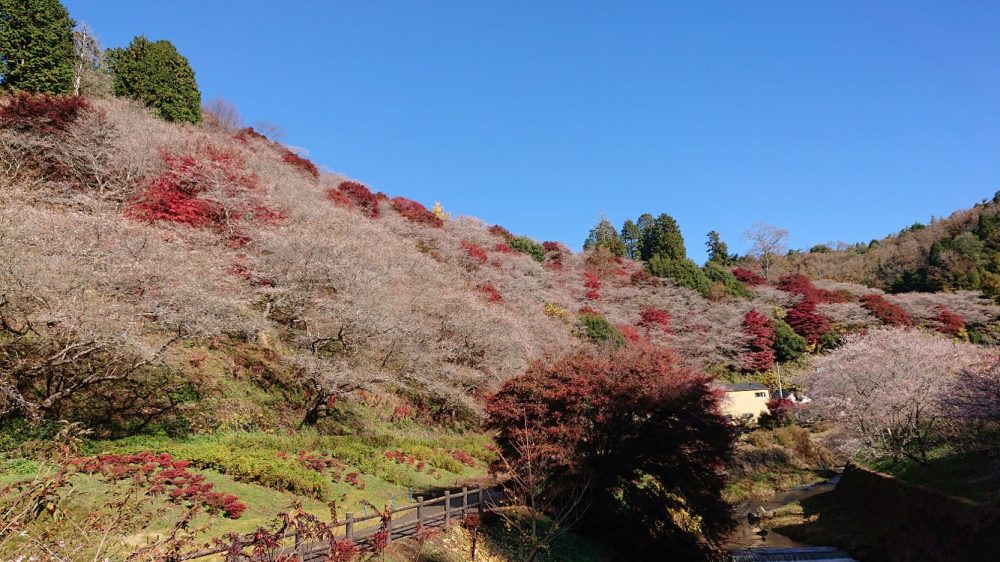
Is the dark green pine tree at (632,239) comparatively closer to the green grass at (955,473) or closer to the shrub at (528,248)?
the shrub at (528,248)

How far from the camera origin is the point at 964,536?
16.8 meters

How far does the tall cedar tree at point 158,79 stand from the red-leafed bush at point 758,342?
5581cm

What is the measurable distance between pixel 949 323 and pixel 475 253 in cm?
4936

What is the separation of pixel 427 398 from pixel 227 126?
45373 mm

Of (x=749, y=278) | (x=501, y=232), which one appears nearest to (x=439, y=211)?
(x=501, y=232)

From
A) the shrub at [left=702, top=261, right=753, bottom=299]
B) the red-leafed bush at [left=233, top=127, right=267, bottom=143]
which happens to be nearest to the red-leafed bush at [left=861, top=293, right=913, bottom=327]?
the shrub at [left=702, top=261, right=753, bottom=299]

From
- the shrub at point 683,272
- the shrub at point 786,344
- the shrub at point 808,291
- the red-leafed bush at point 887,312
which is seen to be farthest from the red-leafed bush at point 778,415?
the shrub at point 683,272

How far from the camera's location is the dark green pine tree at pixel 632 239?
8522 centimetres

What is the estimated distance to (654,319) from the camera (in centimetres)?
5678

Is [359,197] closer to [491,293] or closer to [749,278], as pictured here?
[491,293]

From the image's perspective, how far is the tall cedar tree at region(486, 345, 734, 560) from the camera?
17703 millimetres

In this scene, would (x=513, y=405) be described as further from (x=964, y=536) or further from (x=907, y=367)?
(x=907, y=367)

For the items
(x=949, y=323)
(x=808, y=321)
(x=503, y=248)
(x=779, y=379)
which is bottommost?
(x=779, y=379)

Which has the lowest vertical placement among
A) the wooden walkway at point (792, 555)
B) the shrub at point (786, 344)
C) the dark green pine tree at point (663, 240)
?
the wooden walkway at point (792, 555)
